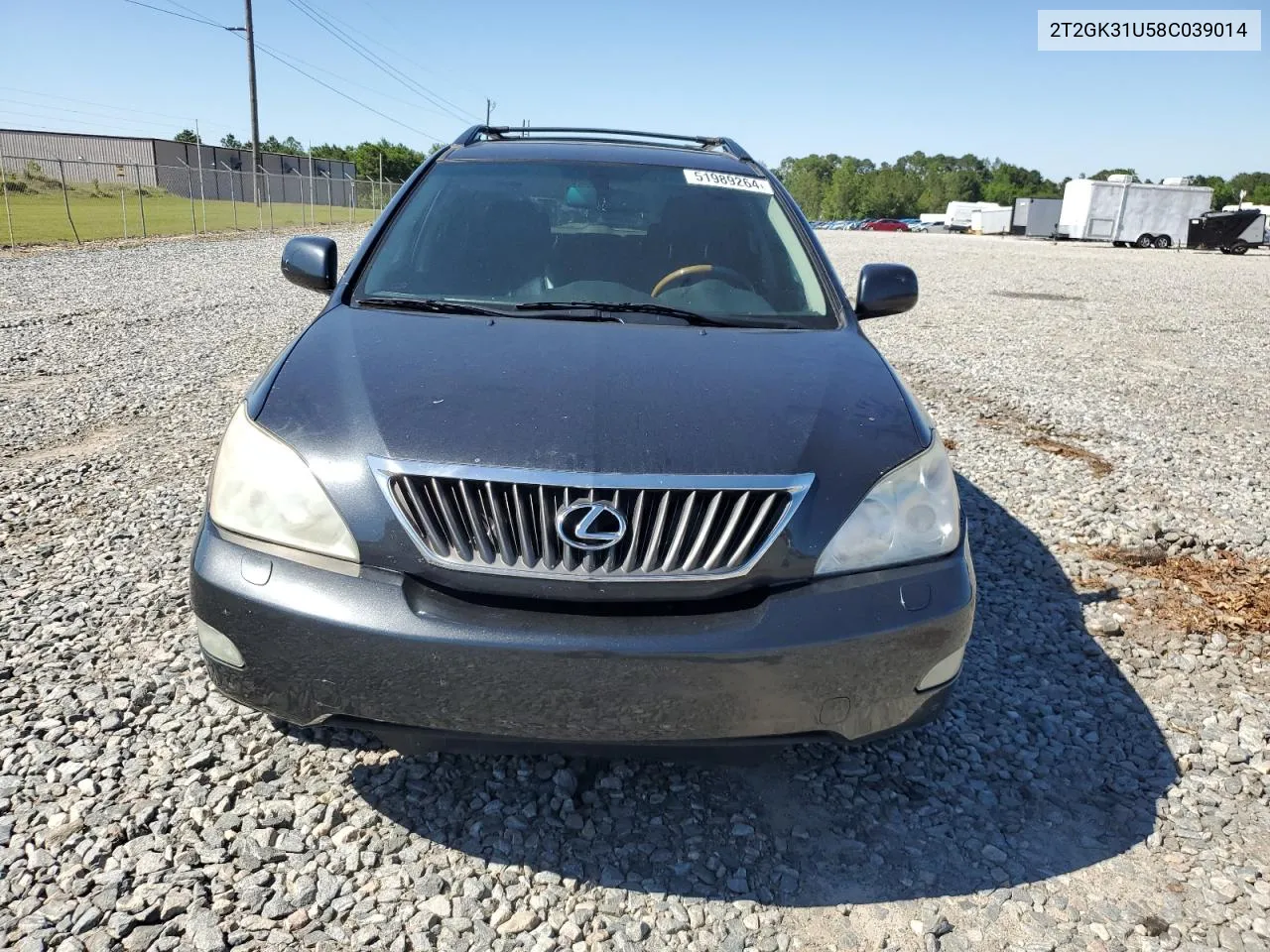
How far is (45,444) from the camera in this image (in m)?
5.38

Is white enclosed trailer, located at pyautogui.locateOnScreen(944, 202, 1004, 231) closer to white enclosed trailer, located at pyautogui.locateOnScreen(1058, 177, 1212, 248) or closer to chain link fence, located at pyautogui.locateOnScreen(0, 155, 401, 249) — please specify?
white enclosed trailer, located at pyautogui.locateOnScreen(1058, 177, 1212, 248)

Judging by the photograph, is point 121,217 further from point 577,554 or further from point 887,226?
point 887,226

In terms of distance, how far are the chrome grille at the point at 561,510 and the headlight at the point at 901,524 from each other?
0.18 metres

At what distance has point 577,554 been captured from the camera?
198 centimetres

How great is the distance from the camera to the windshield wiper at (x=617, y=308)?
301cm

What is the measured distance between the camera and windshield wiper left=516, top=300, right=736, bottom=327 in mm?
3010

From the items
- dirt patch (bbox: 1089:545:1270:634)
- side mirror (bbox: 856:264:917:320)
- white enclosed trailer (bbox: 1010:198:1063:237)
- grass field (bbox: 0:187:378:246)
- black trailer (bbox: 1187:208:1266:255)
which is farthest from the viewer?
white enclosed trailer (bbox: 1010:198:1063:237)

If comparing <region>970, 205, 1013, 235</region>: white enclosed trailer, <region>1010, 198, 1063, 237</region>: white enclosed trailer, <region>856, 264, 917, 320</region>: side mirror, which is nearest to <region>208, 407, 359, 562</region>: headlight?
<region>856, 264, 917, 320</region>: side mirror

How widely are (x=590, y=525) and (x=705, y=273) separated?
1.64 m

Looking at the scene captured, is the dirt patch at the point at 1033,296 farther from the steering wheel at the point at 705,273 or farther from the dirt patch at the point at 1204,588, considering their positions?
the steering wheel at the point at 705,273

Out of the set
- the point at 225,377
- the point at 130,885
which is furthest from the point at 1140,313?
the point at 130,885

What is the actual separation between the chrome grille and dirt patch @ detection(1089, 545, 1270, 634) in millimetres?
2611

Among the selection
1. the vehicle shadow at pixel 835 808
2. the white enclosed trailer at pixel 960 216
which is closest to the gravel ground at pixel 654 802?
the vehicle shadow at pixel 835 808

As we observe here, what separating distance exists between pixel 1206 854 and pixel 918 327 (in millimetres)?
10652
